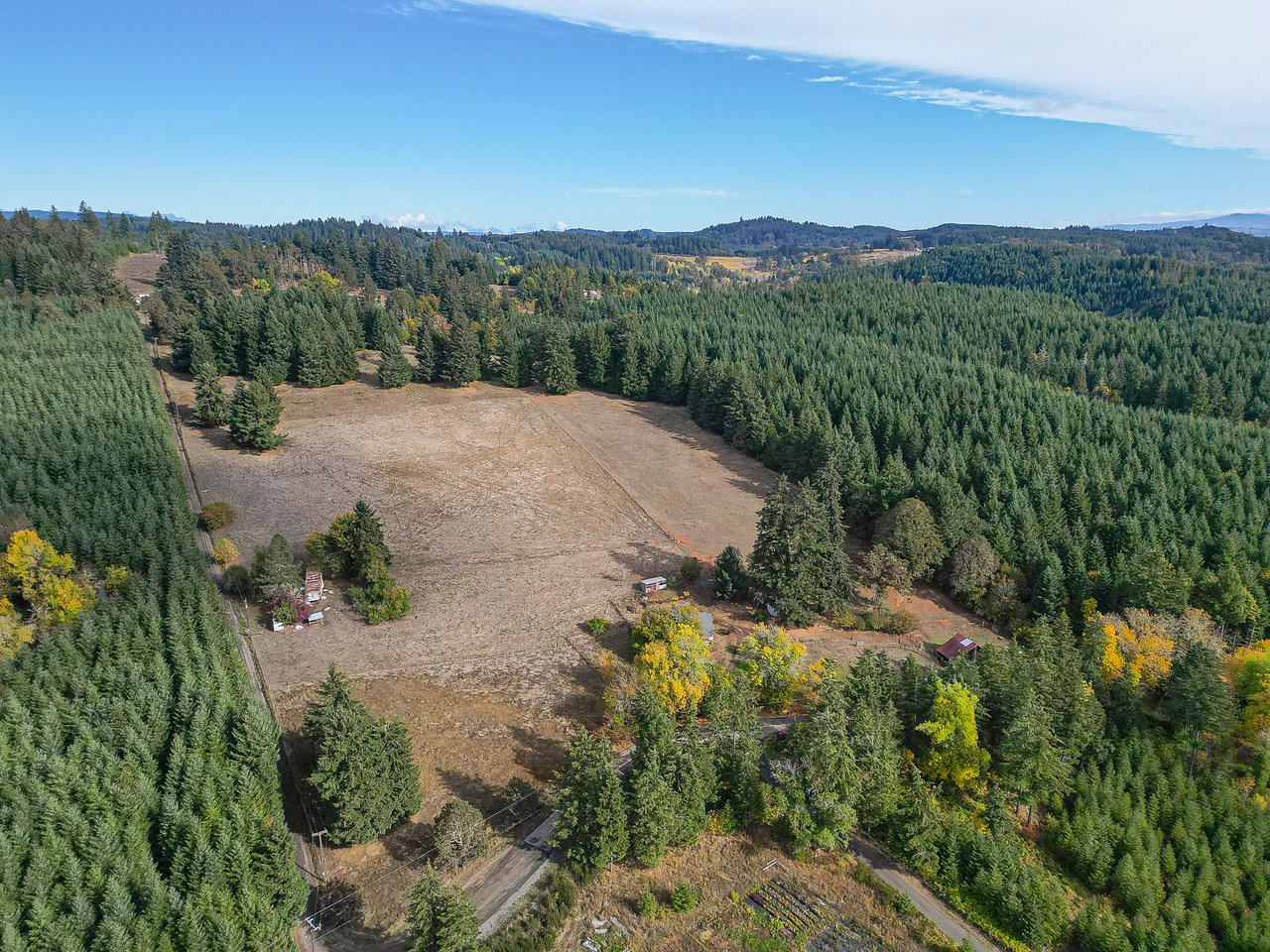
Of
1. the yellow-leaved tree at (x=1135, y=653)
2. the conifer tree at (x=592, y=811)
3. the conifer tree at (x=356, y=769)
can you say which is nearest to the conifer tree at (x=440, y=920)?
the conifer tree at (x=592, y=811)

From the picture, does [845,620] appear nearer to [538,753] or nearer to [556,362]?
[538,753]

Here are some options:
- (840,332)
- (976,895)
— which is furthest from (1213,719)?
(840,332)

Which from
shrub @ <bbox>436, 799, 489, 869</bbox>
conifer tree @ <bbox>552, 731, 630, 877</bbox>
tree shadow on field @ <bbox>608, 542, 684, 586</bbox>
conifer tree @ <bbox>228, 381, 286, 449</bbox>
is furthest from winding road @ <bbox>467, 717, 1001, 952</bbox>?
conifer tree @ <bbox>228, 381, 286, 449</bbox>

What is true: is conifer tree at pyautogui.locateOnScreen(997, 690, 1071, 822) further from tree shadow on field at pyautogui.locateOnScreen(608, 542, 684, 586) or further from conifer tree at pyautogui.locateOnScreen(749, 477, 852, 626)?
tree shadow on field at pyautogui.locateOnScreen(608, 542, 684, 586)

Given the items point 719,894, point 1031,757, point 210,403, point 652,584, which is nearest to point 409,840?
point 719,894

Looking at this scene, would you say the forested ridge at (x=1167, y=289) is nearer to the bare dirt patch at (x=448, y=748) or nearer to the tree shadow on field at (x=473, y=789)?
the bare dirt patch at (x=448, y=748)

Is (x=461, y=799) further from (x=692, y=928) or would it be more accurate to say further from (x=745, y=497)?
(x=745, y=497)
